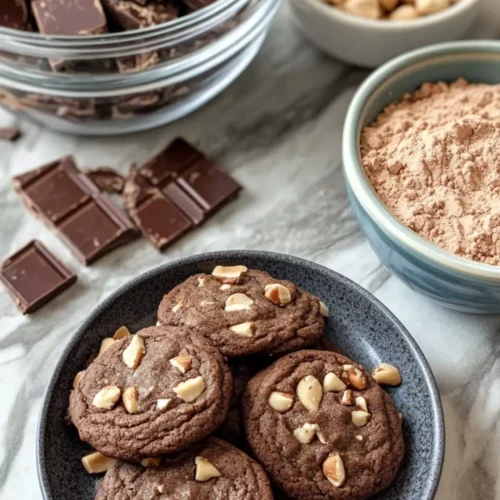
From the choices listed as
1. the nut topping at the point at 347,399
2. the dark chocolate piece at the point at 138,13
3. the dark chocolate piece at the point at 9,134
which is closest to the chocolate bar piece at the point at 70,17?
the dark chocolate piece at the point at 138,13

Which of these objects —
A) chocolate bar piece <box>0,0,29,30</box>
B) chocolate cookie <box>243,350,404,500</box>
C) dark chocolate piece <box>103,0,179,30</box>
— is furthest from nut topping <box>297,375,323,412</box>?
chocolate bar piece <box>0,0,29,30</box>

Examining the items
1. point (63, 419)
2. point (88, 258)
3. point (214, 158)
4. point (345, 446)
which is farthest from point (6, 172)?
point (345, 446)

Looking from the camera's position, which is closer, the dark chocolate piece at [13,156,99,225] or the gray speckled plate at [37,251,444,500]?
the gray speckled plate at [37,251,444,500]

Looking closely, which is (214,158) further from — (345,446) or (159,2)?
(345,446)

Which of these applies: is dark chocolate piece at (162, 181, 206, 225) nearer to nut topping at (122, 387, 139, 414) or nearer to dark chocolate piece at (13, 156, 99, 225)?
dark chocolate piece at (13, 156, 99, 225)

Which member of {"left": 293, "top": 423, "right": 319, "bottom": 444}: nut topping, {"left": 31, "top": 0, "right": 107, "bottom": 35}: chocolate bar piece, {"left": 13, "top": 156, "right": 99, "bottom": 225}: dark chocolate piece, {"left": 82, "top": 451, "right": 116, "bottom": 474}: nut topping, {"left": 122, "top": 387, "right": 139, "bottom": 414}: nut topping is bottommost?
{"left": 293, "top": 423, "right": 319, "bottom": 444}: nut topping

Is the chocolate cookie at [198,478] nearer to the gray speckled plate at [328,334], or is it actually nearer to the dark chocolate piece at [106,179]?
the gray speckled plate at [328,334]
